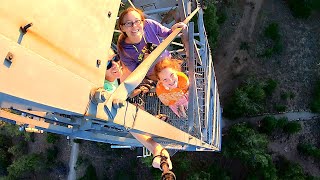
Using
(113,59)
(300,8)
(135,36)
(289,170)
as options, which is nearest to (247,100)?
(289,170)

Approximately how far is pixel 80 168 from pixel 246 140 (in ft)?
24.4

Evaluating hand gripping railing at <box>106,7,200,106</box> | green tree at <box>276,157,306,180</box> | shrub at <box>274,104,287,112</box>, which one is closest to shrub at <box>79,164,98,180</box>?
green tree at <box>276,157,306,180</box>

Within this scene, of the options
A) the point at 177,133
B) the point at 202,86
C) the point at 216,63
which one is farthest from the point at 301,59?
the point at 177,133

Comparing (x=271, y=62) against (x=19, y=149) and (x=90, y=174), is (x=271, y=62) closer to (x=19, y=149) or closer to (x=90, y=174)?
(x=90, y=174)

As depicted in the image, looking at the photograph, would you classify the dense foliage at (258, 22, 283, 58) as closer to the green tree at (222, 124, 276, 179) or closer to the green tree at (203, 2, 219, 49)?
the green tree at (203, 2, 219, 49)

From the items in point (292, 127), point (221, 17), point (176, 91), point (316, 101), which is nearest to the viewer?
point (176, 91)

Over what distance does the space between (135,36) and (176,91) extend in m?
1.47

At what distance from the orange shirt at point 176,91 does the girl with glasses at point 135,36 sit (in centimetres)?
41

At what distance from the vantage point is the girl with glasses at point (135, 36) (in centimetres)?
561

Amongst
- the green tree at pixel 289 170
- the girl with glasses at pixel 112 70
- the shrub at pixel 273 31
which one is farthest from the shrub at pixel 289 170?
the girl with glasses at pixel 112 70

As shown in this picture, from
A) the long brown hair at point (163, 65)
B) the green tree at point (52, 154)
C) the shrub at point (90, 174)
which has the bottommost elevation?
the shrub at point (90, 174)

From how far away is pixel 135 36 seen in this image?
19.9 feet

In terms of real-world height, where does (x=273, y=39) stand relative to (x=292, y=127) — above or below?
above

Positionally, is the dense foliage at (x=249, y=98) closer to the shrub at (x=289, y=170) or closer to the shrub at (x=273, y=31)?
the shrub at (x=273, y=31)
